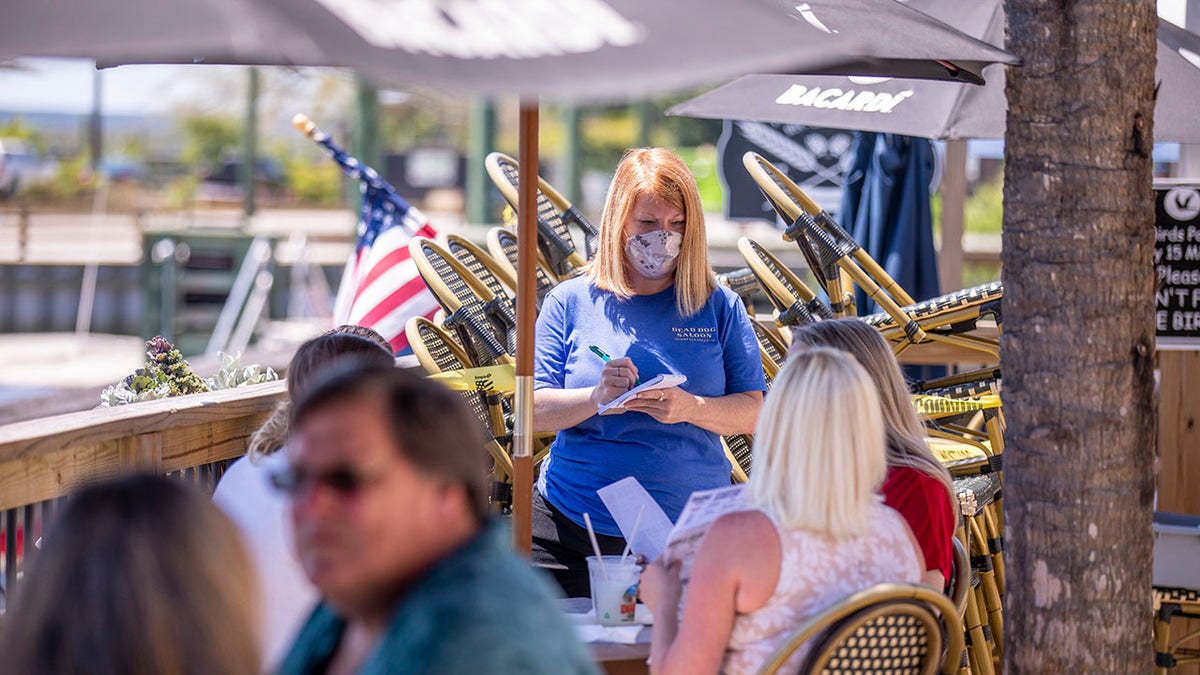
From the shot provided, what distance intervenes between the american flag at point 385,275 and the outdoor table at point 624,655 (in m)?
2.91

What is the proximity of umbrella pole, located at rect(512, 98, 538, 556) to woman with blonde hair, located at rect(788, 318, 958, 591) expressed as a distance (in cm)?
58

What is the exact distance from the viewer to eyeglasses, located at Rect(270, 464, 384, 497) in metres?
1.66

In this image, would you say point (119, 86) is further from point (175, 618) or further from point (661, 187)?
point (175, 618)

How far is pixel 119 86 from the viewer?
25531 millimetres

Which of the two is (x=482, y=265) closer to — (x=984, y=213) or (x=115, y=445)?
(x=115, y=445)

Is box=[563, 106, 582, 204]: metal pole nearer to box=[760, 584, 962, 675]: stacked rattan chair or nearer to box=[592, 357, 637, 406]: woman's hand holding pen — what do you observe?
box=[592, 357, 637, 406]: woman's hand holding pen

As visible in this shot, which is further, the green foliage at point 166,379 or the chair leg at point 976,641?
the chair leg at point 976,641

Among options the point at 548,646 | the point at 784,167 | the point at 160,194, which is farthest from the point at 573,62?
the point at 160,194

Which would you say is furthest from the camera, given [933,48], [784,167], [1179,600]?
[784,167]

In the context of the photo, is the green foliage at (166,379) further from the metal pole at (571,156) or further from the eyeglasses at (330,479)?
the metal pole at (571,156)

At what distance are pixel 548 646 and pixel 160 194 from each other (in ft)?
119

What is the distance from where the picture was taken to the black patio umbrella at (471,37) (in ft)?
5.94

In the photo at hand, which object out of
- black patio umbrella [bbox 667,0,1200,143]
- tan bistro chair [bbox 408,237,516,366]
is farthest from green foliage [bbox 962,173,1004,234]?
tan bistro chair [bbox 408,237,516,366]

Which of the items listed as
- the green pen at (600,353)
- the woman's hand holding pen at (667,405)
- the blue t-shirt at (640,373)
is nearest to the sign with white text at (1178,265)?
the blue t-shirt at (640,373)
